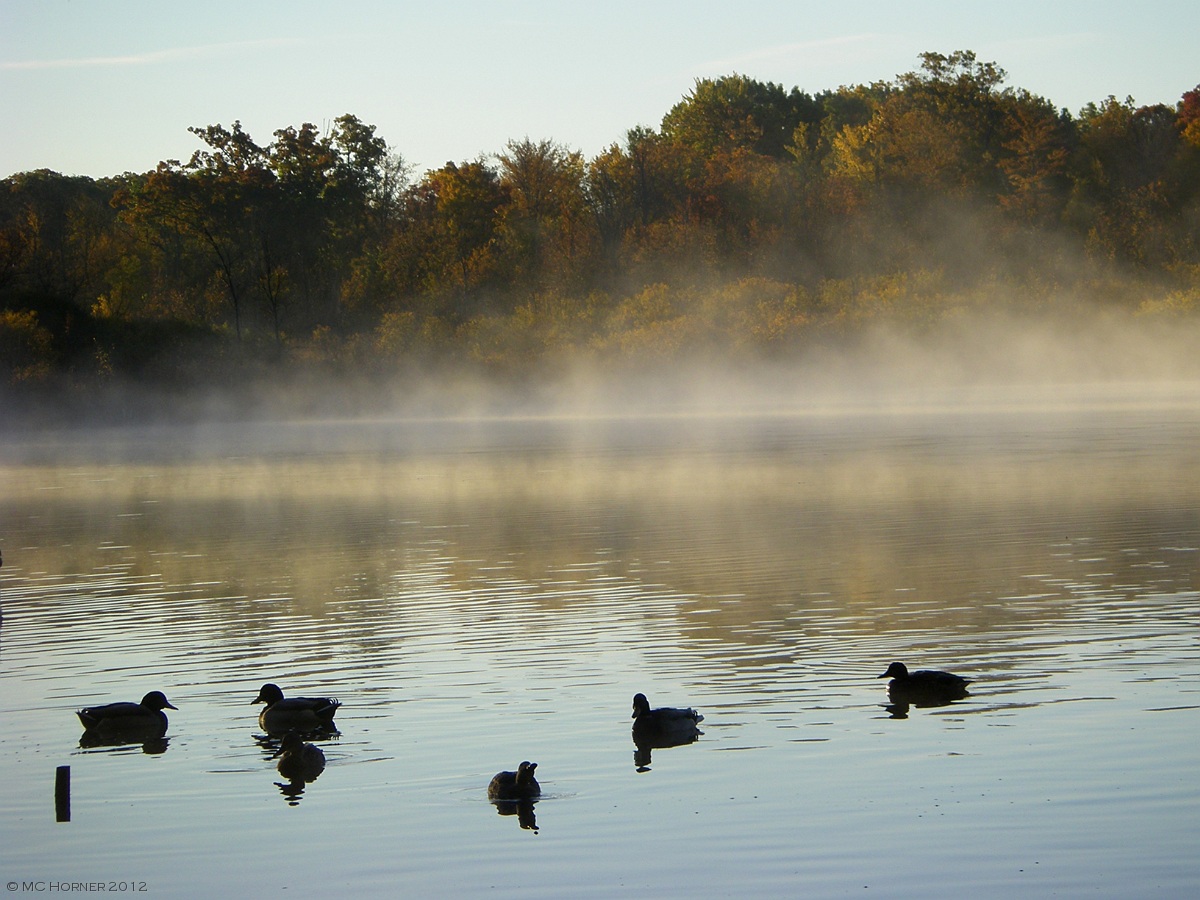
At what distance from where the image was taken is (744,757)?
42.9ft

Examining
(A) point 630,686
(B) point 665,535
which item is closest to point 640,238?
(B) point 665,535

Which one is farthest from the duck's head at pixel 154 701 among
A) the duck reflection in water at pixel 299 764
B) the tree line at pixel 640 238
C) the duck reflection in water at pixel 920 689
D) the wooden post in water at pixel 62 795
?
the tree line at pixel 640 238

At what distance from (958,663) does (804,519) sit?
1460 centimetres

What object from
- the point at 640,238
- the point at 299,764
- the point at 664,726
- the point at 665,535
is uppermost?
the point at 640,238

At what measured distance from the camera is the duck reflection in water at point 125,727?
14359mm

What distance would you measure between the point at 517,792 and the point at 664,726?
184 cm

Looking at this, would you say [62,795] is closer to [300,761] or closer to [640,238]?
[300,761]

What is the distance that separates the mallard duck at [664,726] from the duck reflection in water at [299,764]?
258 cm

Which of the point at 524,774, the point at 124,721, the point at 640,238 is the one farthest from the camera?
the point at 640,238

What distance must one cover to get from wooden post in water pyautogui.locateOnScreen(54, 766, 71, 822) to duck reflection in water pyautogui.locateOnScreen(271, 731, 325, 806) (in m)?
1.62

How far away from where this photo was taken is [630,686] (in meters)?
16.1

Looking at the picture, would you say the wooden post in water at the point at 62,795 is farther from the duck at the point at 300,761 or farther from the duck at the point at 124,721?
the duck at the point at 124,721

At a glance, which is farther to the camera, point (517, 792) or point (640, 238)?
point (640, 238)

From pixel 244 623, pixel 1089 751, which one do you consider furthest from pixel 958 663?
pixel 244 623
